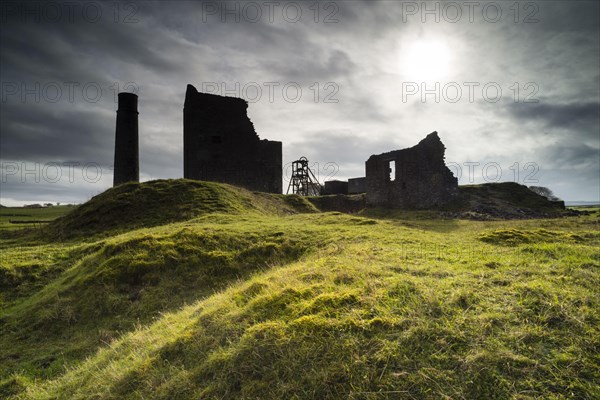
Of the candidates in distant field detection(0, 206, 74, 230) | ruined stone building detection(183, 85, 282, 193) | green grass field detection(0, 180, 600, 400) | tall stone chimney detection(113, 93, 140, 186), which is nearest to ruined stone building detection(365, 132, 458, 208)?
ruined stone building detection(183, 85, 282, 193)

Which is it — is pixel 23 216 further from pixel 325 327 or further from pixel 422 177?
pixel 325 327

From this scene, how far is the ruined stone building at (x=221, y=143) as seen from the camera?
31.4 metres

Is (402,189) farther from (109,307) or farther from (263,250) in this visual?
(109,307)

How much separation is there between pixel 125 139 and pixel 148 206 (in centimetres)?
935

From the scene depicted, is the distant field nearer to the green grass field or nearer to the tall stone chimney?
the tall stone chimney

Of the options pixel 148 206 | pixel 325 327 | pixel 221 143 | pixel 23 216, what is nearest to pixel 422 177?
pixel 221 143

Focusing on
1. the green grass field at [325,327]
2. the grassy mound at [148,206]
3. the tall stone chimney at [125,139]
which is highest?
the tall stone chimney at [125,139]

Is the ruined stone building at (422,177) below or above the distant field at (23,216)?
above

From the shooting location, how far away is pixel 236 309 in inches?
207

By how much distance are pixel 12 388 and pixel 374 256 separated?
7.01 metres

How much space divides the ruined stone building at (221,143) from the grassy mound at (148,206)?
9890 millimetres

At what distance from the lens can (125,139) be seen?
2495 cm

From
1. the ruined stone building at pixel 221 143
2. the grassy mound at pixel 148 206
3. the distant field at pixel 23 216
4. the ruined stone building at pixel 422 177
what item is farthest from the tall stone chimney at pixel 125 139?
the ruined stone building at pixel 422 177

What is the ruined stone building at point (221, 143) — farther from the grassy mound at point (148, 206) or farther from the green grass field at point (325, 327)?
the green grass field at point (325, 327)
